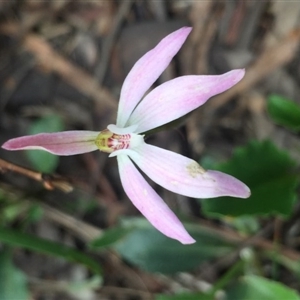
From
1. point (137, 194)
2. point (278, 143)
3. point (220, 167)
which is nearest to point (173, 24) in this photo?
point (278, 143)

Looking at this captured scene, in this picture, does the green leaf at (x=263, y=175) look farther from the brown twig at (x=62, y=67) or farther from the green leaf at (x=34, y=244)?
the brown twig at (x=62, y=67)

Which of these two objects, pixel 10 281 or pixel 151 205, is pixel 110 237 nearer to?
pixel 10 281

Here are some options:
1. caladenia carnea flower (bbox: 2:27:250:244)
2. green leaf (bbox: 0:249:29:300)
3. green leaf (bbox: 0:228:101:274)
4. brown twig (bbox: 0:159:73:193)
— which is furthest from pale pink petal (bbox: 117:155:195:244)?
green leaf (bbox: 0:249:29:300)

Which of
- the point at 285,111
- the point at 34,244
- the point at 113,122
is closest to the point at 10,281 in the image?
the point at 34,244

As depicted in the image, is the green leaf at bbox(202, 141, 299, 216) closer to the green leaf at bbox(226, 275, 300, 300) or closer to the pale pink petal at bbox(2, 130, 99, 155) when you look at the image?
the green leaf at bbox(226, 275, 300, 300)

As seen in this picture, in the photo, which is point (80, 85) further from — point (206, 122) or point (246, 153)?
point (246, 153)
